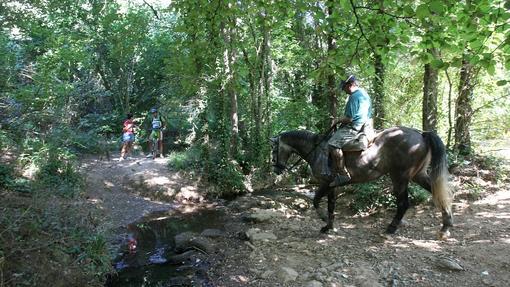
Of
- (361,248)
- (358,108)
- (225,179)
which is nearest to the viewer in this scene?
(361,248)

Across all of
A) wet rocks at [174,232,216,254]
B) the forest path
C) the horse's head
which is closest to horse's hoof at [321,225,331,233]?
the horse's head

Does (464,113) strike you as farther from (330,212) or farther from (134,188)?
(134,188)

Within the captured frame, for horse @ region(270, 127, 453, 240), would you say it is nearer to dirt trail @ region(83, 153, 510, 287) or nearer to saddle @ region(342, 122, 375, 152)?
saddle @ region(342, 122, 375, 152)

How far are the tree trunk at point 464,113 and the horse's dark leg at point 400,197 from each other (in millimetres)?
3793

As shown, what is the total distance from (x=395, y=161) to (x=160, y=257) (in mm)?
4790

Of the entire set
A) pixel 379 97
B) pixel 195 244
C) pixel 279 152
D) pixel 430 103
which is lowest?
pixel 195 244

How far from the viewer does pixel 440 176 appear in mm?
6535

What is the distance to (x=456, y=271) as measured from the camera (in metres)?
5.45

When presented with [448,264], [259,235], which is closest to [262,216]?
[259,235]

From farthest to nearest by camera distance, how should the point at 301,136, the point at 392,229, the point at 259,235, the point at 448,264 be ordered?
the point at 301,136 < the point at 259,235 < the point at 392,229 < the point at 448,264

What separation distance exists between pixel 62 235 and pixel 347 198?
640 cm

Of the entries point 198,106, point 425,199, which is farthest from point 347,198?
point 198,106

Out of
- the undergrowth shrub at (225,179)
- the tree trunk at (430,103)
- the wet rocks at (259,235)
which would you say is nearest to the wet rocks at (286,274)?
the wet rocks at (259,235)

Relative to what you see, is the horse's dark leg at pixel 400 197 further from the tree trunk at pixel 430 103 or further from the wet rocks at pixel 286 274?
→ the tree trunk at pixel 430 103
